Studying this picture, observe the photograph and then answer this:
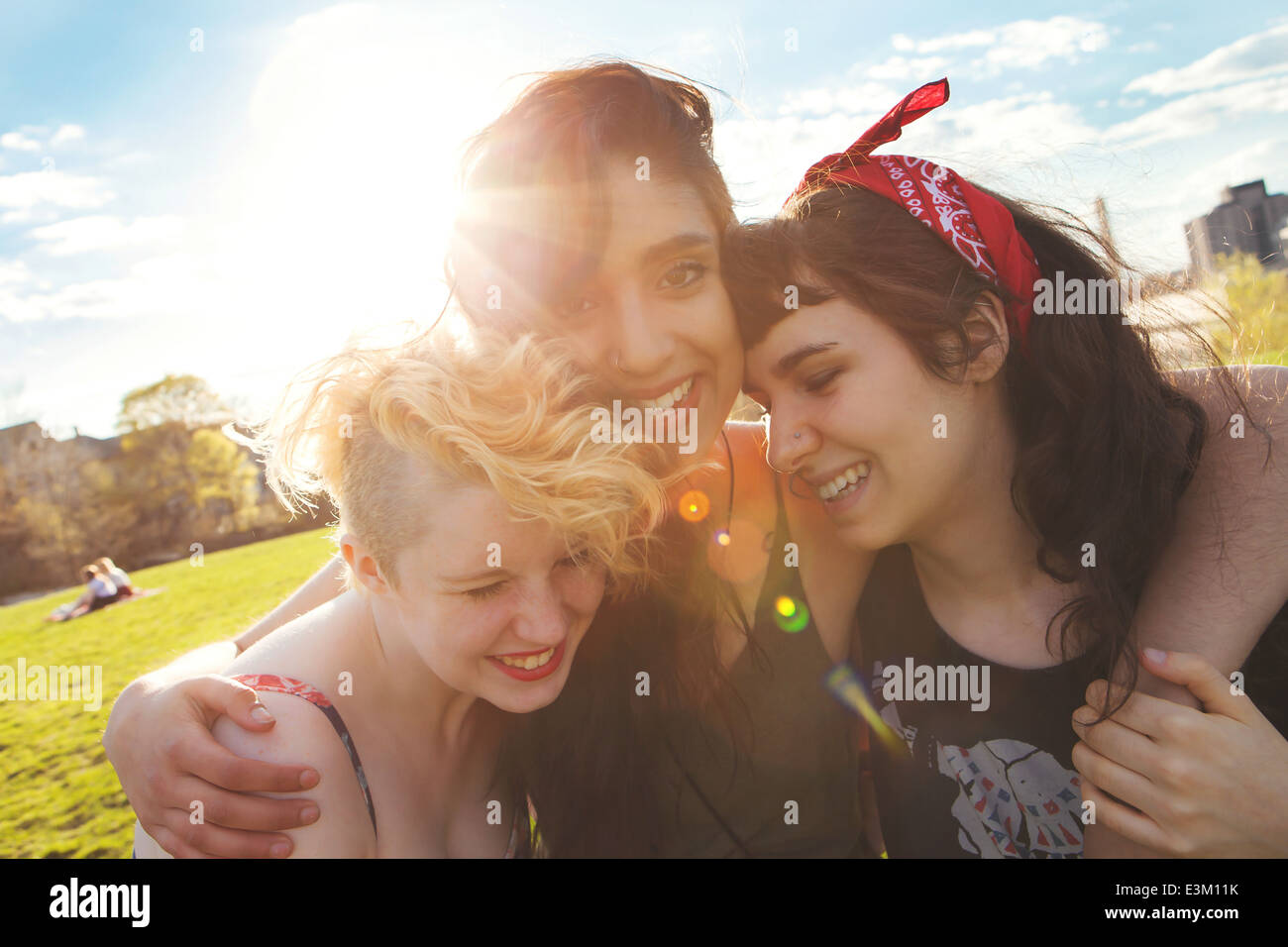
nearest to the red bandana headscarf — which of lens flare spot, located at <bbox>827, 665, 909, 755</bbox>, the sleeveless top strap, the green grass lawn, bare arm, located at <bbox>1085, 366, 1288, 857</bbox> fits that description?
bare arm, located at <bbox>1085, 366, 1288, 857</bbox>

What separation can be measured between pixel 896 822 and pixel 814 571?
1122 millimetres

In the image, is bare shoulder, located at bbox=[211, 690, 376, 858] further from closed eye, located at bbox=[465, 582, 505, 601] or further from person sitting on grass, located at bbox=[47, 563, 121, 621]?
person sitting on grass, located at bbox=[47, 563, 121, 621]

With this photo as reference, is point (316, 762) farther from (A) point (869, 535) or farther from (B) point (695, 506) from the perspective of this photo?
(A) point (869, 535)

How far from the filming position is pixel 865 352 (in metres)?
2.55

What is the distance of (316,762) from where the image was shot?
2326 mm

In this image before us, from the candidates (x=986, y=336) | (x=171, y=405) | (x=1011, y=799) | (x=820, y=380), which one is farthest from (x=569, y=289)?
(x=171, y=405)

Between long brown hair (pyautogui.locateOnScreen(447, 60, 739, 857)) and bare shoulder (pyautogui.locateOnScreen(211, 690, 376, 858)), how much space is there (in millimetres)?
811

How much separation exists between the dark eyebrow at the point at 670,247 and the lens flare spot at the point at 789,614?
1.45 meters

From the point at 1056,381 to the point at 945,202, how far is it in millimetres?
796

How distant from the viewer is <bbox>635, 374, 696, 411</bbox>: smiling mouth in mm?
2838

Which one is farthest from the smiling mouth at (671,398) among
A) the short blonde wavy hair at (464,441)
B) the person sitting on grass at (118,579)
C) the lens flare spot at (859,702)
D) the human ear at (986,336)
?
the person sitting on grass at (118,579)

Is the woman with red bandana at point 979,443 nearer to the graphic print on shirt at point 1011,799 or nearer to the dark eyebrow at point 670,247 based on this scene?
the graphic print on shirt at point 1011,799

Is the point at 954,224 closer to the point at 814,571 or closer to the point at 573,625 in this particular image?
the point at 814,571

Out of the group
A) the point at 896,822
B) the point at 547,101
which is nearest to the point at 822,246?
the point at 547,101
